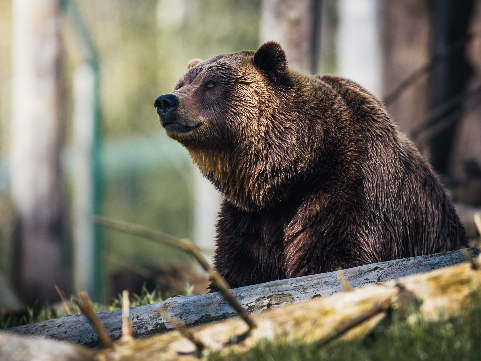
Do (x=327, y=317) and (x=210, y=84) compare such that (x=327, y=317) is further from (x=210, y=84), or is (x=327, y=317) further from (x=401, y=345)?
(x=210, y=84)

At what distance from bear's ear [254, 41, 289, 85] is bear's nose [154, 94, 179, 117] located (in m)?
0.66

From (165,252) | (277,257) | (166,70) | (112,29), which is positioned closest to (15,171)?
(277,257)

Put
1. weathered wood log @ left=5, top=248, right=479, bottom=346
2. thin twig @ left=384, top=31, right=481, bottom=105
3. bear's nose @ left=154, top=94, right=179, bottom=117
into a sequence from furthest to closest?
thin twig @ left=384, top=31, right=481, bottom=105, bear's nose @ left=154, top=94, right=179, bottom=117, weathered wood log @ left=5, top=248, right=479, bottom=346

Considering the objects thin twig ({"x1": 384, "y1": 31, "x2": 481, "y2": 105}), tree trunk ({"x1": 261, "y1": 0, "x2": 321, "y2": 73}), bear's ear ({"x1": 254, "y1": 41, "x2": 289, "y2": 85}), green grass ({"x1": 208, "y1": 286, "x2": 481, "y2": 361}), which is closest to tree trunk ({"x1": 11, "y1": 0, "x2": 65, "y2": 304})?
tree trunk ({"x1": 261, "y1": 0, "x2": 321, "y2": 73})

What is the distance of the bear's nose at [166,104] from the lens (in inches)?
141

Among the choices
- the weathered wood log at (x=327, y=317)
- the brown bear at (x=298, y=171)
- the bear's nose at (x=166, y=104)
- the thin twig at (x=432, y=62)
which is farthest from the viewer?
the thin twig at (x=432, y=62)

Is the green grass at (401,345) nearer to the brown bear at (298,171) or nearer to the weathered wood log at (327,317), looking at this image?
the weathered wood log at (327,317)

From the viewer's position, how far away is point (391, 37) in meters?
9.01

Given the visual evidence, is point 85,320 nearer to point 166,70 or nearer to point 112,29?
point 166,70

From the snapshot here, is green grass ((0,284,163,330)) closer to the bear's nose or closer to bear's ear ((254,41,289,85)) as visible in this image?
the bear's nose

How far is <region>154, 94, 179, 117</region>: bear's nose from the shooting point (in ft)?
11.7

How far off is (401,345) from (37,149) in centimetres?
693

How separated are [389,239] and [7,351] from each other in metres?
2.33

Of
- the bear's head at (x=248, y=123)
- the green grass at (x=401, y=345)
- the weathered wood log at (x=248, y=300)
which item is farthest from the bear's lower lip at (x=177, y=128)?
the green grass at (x=401, y=345)
